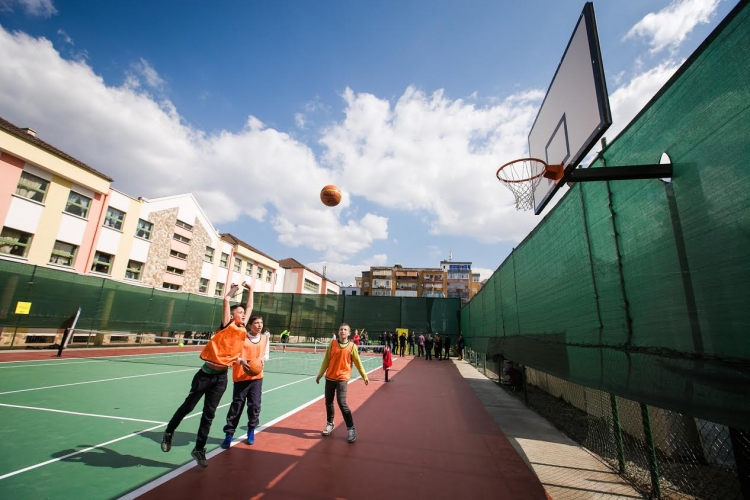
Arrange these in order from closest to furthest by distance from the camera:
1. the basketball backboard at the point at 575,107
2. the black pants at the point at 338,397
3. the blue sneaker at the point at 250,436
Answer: the basketball backboard at the point at 575,107 < the blue sneaker at the point at 250,436 < the black pants at the point at 338,397

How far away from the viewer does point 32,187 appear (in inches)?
734

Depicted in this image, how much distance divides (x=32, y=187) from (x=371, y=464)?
24016 millimetres

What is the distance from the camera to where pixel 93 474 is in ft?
12.6

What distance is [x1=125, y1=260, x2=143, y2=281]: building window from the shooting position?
24156 millimetres

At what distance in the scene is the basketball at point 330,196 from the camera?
11047 mm

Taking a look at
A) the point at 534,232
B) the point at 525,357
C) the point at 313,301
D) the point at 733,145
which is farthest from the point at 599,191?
the point at 313,301

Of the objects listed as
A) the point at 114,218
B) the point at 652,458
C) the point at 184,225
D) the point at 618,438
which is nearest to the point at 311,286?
the point at 184,225

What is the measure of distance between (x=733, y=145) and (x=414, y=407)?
294 inches

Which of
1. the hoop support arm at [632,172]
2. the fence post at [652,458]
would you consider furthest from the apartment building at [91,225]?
the fence post at [652,458]

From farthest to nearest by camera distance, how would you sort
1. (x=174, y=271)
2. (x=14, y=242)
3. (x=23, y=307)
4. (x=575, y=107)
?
1. (x=174, y=271)
2. (x=14, y=242)
3. (x=23, y=307)
4. (x=575, y=107)

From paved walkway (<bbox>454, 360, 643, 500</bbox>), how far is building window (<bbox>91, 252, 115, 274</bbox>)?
2467cm

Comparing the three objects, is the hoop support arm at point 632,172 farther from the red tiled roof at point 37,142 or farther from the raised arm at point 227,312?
the red tiled roof at point 37,142

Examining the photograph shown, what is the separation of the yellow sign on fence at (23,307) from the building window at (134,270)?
8.77 m

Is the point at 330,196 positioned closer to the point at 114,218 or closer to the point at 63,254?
the point at 63,254
